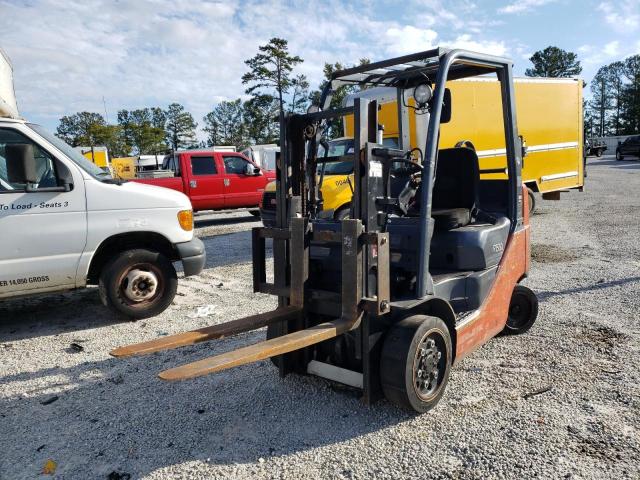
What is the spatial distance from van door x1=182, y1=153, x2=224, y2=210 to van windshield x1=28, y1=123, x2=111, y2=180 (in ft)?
27.6

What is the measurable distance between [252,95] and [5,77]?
43.5 m

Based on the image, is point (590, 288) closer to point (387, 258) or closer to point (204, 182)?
point (387, 258)

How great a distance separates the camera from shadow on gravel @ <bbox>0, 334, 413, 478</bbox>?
312 cm

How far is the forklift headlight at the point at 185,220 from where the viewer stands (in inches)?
238

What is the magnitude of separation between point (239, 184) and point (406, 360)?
39.9ft

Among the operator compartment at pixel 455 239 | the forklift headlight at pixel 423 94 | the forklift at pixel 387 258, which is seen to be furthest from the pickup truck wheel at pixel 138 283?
the forklift headlight at pixel 423 94

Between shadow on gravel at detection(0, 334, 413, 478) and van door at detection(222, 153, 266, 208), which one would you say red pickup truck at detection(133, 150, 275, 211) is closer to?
van door at detection(222, 153, 266, 208)

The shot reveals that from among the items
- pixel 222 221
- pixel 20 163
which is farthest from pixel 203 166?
pixel 20 163

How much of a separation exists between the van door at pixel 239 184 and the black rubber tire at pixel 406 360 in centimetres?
1180

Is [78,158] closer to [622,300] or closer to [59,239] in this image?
[59,239]

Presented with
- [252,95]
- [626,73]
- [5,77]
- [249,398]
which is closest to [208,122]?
[252,95]

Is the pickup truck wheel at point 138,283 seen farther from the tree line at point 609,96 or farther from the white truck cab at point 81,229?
the tree line at point 609,96

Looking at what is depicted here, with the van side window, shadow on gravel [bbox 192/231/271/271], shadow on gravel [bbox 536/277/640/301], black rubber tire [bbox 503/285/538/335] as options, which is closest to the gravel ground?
black rubber tire [bbox 503/285/538/335]

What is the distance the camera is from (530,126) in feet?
38.4
